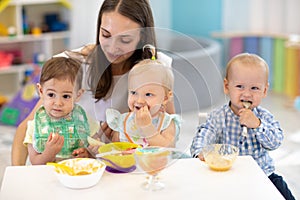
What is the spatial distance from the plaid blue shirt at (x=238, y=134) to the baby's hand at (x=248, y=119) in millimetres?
29

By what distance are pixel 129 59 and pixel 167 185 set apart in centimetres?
32

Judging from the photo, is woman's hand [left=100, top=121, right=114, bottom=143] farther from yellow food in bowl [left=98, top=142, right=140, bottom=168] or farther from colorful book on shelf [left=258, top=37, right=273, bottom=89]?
colorful book on shelf [left=258, top=37, right=273, bottom=89]

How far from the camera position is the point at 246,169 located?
1.31 metres

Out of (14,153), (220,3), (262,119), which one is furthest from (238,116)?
(220,3)

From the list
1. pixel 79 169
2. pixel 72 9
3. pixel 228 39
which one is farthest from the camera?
pixel 228 39

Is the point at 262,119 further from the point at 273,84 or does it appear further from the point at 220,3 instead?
the point at 220,3

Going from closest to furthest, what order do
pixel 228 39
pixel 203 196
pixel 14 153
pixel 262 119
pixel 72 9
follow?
1. pixel 203 196
2. pixel 262 119
3. pixel 14 153
4. pixel 72 9
5. pixel 228 39

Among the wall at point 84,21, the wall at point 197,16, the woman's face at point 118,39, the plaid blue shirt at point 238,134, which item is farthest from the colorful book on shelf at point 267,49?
the woman's face at point 118,39

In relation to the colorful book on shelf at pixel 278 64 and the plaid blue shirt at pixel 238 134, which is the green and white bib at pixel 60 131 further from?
the colorful book on shelf at pixel 278 64

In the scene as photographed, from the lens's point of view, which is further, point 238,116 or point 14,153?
point 14,153

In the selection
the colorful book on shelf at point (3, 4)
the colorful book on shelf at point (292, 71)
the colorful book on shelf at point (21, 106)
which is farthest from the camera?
the colorful book on shelf at point (3, 4)

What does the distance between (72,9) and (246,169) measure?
2776mm

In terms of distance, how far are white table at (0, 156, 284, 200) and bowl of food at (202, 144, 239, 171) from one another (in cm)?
1

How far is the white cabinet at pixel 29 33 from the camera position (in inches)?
151
